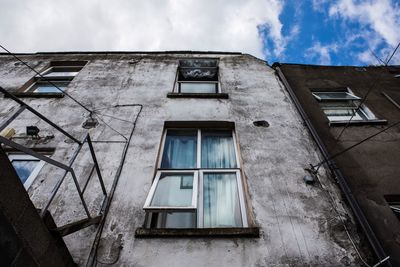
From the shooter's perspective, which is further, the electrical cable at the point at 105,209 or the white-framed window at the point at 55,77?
the white-framed window at the point at 55,77

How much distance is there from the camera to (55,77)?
800 centimetres

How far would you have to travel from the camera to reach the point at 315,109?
6.17 m

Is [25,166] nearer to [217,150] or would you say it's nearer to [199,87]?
[217,150]

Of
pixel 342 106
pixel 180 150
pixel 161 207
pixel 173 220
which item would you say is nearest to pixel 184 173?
pixel 180 150

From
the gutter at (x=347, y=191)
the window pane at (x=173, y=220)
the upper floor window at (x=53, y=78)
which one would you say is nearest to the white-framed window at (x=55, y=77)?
the upper floor window at (x=53, y=78)

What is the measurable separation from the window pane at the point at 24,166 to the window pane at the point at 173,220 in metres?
2.56

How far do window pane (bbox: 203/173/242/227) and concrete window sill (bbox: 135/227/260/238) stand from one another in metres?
0.42

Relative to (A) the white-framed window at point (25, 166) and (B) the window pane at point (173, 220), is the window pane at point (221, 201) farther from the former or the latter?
(A) the white-framed window at point (25, 166)

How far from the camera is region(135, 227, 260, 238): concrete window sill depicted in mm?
3439

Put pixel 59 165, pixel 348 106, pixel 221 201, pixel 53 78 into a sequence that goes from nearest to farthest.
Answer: pixel 59 165 → pixel 221 201 → pixel 348 106 → pixel 53 78

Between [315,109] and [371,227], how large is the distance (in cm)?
316

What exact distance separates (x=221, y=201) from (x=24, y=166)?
3703mm

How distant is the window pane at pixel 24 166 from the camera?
4.66m

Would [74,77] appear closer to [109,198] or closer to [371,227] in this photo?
[109,198]
